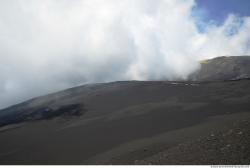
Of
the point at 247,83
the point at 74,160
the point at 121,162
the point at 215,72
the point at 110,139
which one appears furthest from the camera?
the point at 215,72

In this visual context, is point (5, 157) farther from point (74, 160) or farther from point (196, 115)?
point (196, 115)

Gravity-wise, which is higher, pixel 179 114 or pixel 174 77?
pixel 174 77

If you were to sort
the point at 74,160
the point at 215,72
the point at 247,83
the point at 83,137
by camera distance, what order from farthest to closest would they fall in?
the point at 215,72 → the point at 247,83 → the point at 83,137 → the point at 74,160

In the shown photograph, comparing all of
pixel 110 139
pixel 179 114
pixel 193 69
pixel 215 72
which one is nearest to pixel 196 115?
pixel 179 114

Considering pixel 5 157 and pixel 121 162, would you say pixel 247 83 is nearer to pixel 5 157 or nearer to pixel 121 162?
pixel 121 162

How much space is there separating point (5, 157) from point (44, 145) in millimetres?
3348

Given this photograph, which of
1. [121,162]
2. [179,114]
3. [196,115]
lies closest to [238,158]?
[121,162]

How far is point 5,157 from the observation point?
19.1 metres

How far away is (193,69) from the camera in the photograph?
364 feet

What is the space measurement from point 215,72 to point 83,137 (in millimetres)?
87964

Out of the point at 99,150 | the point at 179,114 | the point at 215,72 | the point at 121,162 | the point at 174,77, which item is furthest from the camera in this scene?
the point at 174,77

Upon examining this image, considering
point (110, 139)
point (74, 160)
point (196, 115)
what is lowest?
point (74, 160)

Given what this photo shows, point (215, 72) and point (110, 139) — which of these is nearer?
point (110, 139)

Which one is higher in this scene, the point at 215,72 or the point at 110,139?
the point at 215,72
